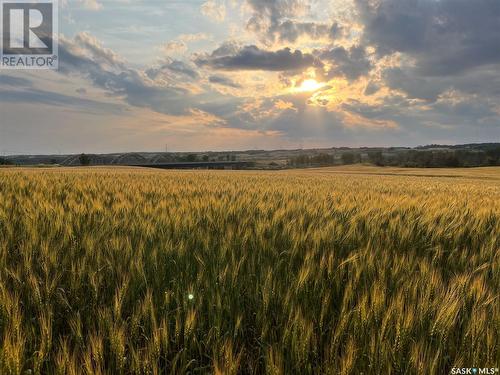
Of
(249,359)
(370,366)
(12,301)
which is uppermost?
(12,301)

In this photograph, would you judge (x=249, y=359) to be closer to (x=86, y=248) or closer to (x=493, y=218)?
(x=86, y=248)

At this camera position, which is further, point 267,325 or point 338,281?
point 338,281

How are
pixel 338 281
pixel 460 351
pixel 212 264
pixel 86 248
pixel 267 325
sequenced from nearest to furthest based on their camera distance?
pixel 460 351 → pixel 267 325 → pixel 338 281 → pixel 212 264 → pixel 86 248

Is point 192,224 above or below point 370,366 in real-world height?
above

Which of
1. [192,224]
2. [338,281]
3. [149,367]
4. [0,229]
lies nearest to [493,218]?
[338,281]

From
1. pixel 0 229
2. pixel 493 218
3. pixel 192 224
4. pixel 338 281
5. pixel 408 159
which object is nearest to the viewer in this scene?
pixel 338 281

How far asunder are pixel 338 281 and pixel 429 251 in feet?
5.67

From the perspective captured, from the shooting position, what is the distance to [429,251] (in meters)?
3.41

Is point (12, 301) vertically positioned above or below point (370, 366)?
above

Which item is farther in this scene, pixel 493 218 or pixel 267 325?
pixel 493 218

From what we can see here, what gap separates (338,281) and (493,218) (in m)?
4.17

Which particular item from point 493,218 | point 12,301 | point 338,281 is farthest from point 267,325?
point 493,218

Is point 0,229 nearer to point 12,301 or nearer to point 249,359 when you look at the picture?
point 12,301

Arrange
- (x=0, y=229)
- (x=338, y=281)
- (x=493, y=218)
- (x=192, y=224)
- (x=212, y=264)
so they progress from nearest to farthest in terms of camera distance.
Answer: (x=338, y=281)
(x=212, y=264)
(x=0, y=229)
(x=192, y=224)
(x=493, y=218)
